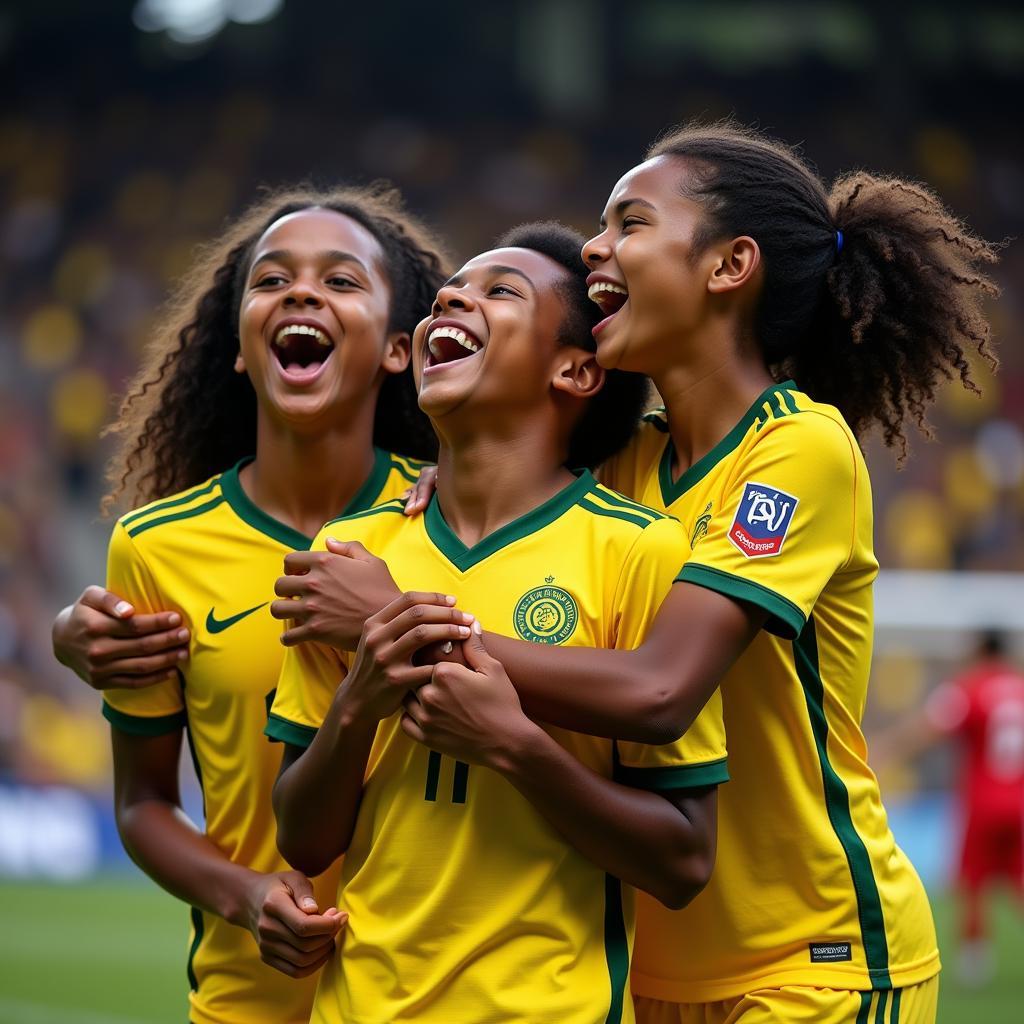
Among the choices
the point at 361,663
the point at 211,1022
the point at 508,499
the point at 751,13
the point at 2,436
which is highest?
the point at 751,13

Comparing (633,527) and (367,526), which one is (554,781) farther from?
(367,526)

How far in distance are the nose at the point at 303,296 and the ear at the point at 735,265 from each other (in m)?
0.80

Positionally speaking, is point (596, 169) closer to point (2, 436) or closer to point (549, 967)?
point (2, 436)

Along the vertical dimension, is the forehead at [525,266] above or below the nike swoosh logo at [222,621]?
above

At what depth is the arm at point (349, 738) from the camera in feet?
7.93

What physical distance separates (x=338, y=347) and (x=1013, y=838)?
7.35m

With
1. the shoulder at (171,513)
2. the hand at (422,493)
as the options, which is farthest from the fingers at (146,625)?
the hand at (422,493)

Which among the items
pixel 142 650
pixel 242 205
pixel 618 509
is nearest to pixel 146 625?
pixel 142 650

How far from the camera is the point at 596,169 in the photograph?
19938 mm

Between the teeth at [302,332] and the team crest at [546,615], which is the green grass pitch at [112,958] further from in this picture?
the team crest at [546,615]

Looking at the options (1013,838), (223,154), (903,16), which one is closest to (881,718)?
(1013,838)

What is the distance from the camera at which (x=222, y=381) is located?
11.9 ft

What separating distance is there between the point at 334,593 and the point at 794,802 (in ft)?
2.88

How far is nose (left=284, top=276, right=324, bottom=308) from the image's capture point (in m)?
3.18
